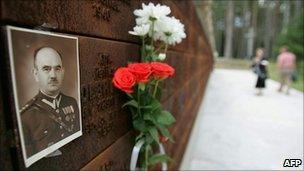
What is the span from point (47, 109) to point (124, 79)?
565mm

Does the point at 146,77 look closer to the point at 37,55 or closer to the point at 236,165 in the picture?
the point at 37,55

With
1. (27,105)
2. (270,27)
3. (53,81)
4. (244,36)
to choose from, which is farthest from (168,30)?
(244,36)

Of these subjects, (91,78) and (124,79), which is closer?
(91,78)

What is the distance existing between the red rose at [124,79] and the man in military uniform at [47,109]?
384 millimetres

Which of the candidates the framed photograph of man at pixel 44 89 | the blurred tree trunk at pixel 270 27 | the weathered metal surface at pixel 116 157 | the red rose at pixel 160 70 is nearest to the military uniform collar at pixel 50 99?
the framed photograph of man at pixel 44 89

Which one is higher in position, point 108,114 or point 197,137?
point 108,114

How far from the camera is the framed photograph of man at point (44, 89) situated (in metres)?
0.98

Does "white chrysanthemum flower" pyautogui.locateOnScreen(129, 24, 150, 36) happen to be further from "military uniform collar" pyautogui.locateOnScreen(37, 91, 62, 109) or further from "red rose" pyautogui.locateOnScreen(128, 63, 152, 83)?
"military uniform collar" pyautogui.locateOnScreen(37, 91, 62, 109)

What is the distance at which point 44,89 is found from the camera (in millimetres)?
1124

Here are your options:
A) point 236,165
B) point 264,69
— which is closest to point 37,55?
point 236,165

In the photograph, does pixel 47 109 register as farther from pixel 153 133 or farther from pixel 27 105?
pixel 153 133

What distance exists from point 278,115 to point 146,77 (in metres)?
5.36

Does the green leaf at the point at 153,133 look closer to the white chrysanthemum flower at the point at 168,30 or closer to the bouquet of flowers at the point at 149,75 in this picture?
the bouquet of flowers at the point at 149,75

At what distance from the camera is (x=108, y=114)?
1745mm
